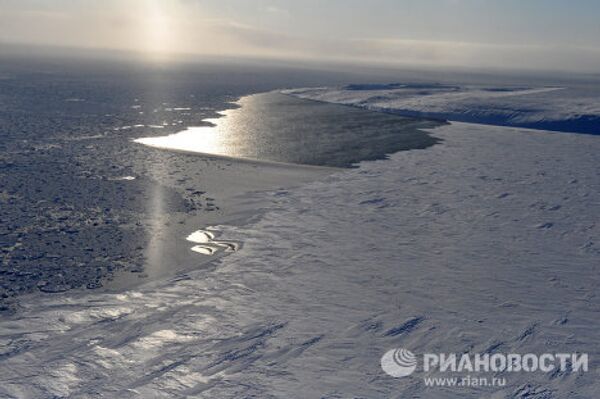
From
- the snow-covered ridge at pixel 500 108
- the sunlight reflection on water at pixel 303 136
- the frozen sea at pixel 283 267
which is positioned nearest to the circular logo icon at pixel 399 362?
the frozen sea at pixel 283 267

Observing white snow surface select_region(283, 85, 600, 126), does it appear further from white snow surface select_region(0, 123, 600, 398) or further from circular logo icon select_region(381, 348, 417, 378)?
circular logo icon select_region(381, 348, 417, 378)

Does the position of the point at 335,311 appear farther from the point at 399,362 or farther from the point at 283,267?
the point at 283,267

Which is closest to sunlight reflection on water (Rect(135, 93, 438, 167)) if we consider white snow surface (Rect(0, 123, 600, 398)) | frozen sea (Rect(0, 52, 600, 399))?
frozen sea (Rect(0, 52, 600, 399))

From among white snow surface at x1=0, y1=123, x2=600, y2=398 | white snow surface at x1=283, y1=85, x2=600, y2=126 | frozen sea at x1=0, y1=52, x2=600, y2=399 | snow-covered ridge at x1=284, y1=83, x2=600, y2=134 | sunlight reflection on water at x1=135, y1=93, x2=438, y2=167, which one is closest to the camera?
white snow surface at x1=0, y1=123, x2=600, y2=398

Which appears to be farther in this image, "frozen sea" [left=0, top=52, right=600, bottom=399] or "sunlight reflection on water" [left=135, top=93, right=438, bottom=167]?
"sunlight reflection on water" [left=135, top=93, right=438, bottom=167]

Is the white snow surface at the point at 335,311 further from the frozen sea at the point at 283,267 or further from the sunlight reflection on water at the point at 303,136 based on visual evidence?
the sunlight reflection on water at the point at 303,136

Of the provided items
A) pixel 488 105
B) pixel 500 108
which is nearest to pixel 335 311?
pixel 500 108
